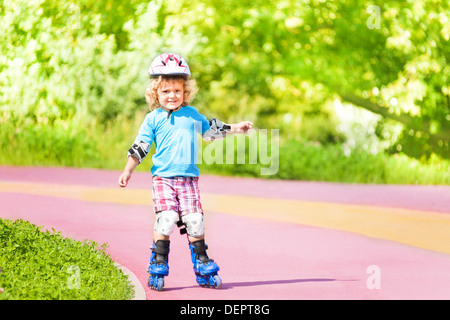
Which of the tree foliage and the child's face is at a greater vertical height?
the tree foliage

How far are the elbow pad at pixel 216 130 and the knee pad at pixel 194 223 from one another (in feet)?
2.26

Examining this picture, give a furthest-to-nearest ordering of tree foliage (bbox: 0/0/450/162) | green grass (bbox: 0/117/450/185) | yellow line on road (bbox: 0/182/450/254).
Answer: tree foliage (bbox: 0/0/450/162) < green grass (bbox: 0/117/450/185) < yellow line on road (bbox: 0/182/450/254)

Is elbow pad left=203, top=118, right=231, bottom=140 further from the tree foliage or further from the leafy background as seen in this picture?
the tree foliage

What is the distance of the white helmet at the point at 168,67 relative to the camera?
23.3ft

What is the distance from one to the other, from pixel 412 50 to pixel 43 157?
27.0ft

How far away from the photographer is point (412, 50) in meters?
19.7

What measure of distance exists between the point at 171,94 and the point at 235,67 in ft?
48.3

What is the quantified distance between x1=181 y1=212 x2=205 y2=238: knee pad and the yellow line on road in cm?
355

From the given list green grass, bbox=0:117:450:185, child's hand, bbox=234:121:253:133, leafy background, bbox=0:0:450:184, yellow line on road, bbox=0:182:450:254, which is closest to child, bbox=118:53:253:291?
child's hand, bbox=234:121:253:133

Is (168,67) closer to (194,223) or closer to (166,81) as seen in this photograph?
(166,81)

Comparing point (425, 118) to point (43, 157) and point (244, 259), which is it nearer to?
point (43, 157)

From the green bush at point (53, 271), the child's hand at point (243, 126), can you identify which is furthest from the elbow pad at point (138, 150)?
the green bush at point (53, 271)

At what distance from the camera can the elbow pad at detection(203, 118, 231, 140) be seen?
7.46m

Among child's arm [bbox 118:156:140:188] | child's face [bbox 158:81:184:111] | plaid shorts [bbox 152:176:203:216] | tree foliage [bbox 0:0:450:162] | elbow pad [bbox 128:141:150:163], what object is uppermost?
tree foliage [bbox 0:0:450:162]
